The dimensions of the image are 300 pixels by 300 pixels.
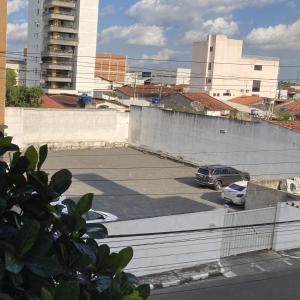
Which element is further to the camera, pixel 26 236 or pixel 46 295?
pixel 26 236

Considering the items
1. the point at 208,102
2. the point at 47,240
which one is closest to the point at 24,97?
the point at 208,102

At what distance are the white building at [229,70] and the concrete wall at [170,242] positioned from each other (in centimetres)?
5358

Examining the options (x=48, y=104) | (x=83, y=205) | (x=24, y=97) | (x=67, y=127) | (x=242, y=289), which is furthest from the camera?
(x=48, y=104)

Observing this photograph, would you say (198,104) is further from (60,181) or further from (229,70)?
(60,181)

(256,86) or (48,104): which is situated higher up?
(256,86)

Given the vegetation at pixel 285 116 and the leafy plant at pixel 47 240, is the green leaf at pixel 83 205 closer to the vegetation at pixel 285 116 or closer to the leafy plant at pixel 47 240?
the leafy plant at pixel 47 240

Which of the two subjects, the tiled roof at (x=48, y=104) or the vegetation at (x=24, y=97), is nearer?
the vegetation at (x=24, y=97)

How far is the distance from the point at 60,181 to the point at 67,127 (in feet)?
101

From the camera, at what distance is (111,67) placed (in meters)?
87.4

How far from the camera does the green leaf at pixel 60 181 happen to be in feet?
8.43

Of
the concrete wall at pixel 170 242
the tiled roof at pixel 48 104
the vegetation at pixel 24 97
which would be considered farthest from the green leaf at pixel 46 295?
the tiled roof at pixel 48 104

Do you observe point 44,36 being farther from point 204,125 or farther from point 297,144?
point 297,144

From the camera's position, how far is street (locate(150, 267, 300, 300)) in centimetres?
1072

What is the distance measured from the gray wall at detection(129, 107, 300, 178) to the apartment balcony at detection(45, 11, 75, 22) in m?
33.7
